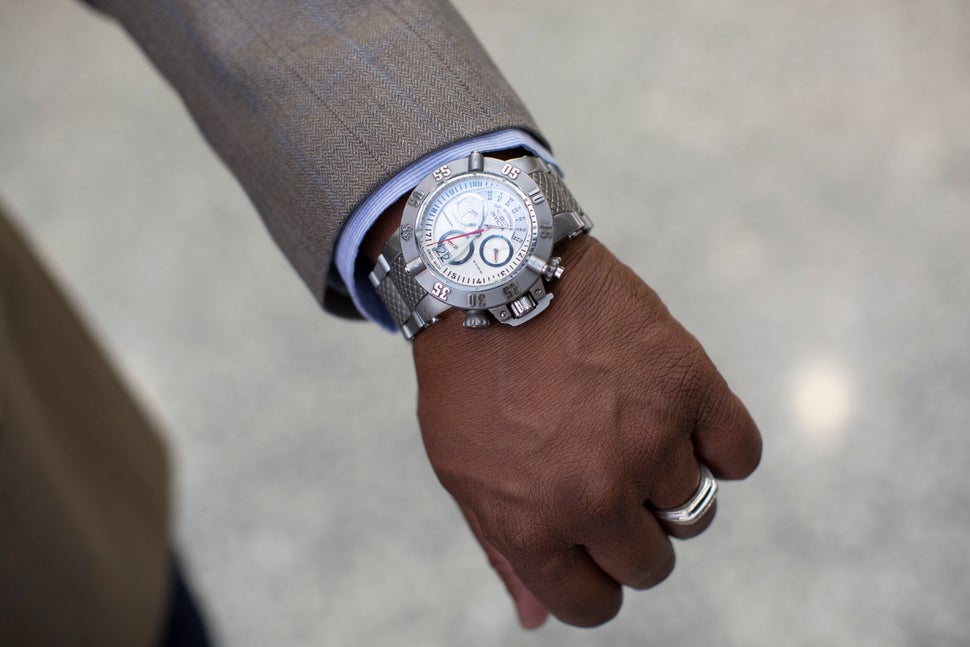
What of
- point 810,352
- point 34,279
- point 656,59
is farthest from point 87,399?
point 656,59

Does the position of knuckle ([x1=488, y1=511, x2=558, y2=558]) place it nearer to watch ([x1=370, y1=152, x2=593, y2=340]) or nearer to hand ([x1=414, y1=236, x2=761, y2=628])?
hand ([x1=414, y1=236, x2=761, y2=628])

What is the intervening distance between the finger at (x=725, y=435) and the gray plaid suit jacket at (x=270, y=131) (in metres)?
0.34

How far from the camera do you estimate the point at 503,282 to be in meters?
0.76

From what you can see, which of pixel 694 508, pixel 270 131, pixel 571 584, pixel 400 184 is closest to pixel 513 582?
pixel 571 584

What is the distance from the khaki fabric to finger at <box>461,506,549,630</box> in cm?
56

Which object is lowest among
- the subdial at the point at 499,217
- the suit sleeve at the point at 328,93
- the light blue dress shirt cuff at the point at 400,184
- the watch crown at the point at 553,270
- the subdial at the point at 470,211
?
the watch crown at the point at 553,270

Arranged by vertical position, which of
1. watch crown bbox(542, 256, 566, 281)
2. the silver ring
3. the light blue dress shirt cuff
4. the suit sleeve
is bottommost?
the silver ring

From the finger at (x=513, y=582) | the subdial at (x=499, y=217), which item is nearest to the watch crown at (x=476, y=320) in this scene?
the subdial at (x=499, y=217)

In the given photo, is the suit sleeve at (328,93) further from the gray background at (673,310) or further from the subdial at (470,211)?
the gray background at (673,310)

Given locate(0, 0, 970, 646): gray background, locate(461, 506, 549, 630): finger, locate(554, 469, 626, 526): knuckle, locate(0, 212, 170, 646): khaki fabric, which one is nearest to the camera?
locate(554, 469, 626, 526): knuckle

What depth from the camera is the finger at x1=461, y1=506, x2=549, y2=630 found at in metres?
0.84

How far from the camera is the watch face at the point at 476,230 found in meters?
0.78

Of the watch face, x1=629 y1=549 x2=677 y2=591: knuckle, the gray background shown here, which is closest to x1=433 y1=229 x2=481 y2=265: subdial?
the watch face

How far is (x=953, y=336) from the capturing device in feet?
5.78
